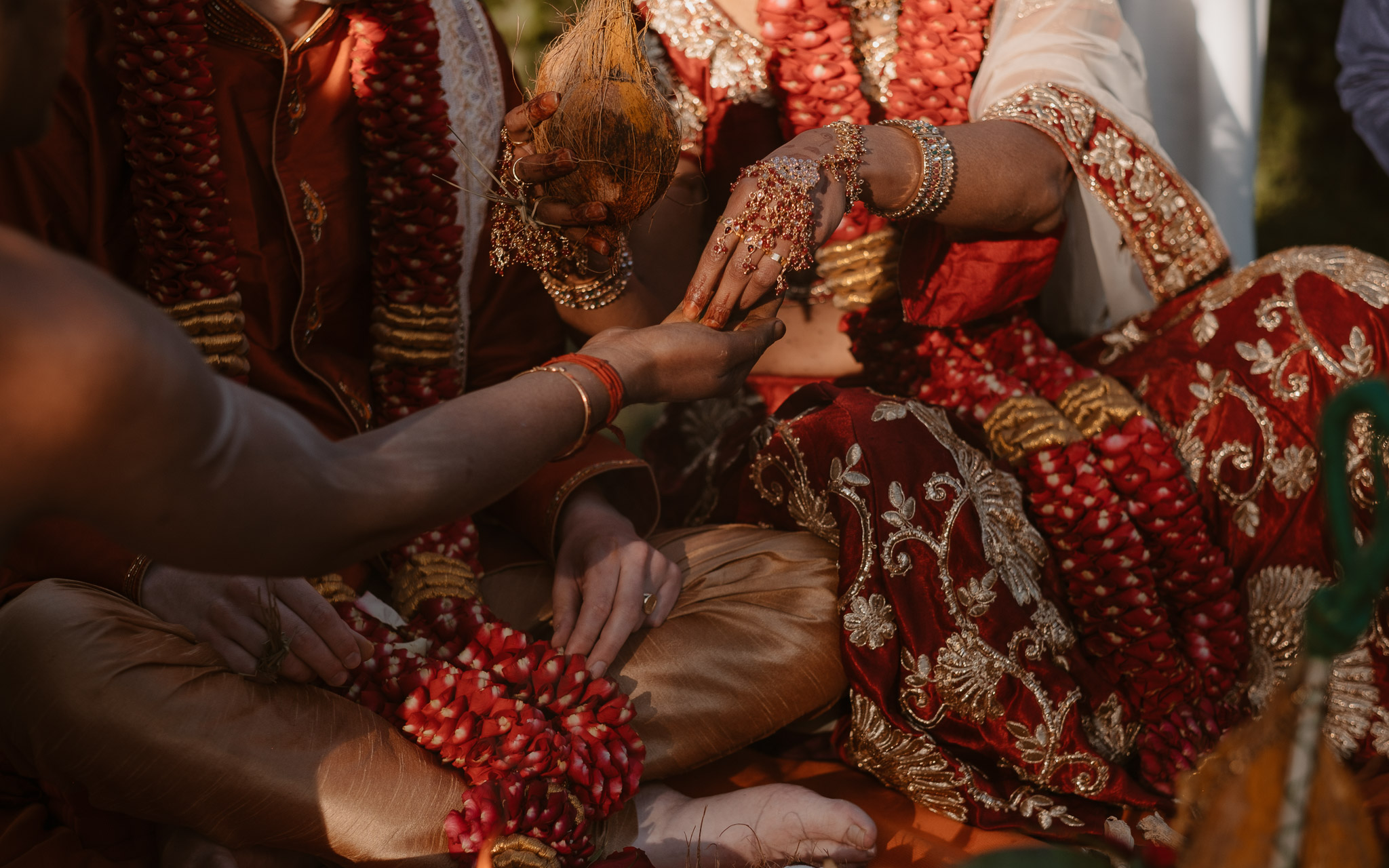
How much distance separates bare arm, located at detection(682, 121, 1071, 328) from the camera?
4.71 ft

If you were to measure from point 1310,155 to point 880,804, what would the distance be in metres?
3.63

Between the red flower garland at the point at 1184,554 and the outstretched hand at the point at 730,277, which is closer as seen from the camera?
the outstretched hand at the point at 730,277

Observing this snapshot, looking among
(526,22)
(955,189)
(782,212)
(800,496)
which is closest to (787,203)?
(782,212)

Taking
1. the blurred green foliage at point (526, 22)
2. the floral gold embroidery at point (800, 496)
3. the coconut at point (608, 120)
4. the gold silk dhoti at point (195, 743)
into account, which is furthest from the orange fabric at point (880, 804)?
the blurred green foliage at point (526, 22)

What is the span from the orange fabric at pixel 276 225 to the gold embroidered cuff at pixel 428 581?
16cm

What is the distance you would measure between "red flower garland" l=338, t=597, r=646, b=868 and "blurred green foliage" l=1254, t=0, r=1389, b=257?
3.53 metres

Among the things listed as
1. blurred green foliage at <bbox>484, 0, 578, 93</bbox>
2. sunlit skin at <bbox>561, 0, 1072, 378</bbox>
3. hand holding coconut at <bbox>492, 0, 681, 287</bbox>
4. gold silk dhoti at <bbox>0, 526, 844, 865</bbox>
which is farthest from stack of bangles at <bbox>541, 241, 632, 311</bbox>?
blurred green foliage at <bbox>484, 0, 578, 93</bbox>

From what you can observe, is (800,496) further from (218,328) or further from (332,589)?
(218,328)

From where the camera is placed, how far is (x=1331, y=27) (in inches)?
159

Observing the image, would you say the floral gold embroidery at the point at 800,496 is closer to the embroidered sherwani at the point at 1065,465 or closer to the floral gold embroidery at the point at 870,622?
the embroidered sherwani at the point at 1065,465

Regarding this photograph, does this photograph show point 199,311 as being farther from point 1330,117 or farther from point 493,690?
point 1330,117

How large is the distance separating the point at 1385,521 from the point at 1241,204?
220cm

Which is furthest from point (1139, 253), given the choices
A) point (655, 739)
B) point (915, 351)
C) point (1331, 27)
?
point (1331, 27)

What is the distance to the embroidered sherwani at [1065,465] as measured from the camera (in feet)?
5.29
